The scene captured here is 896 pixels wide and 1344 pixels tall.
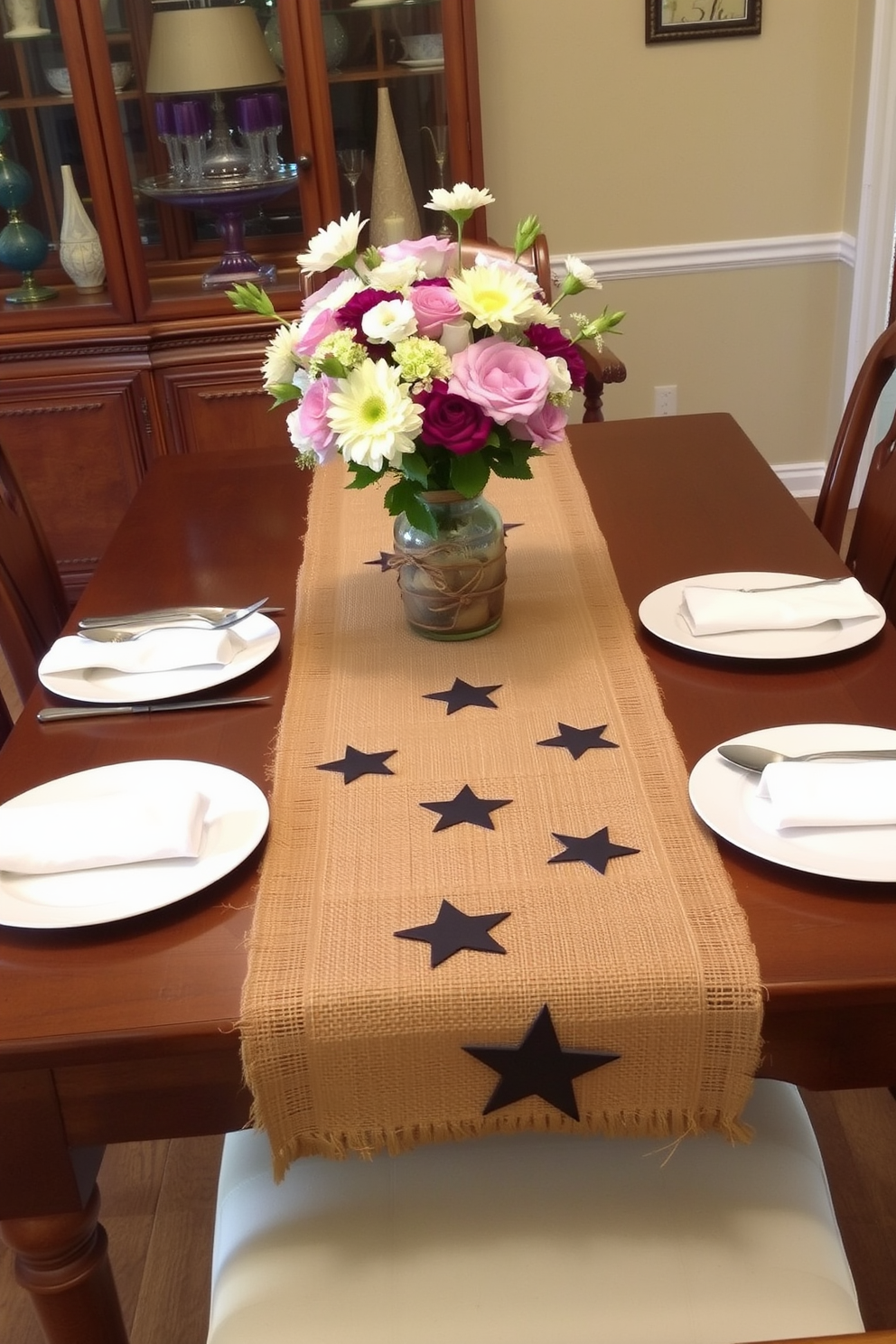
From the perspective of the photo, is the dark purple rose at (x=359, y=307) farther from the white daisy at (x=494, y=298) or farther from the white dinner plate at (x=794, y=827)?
the white dinner plate at (x=794, y=827)

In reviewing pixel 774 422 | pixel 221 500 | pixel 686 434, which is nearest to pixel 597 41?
pixel 774 422

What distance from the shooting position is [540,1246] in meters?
0.91

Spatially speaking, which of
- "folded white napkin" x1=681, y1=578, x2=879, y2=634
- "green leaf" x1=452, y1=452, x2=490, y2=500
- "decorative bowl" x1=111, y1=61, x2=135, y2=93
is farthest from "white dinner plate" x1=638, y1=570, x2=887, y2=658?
"decorative bowl" x1=111, y1=61, x2=135, y2=93

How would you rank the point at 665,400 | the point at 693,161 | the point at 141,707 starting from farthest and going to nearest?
the point at 665,400 → the point at 693,161 → the point at 141,707

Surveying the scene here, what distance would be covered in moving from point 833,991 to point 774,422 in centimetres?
283

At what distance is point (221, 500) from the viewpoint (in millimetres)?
1700

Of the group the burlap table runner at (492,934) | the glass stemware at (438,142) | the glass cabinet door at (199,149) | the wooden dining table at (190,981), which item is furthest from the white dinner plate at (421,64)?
the burlap table runner at (492,934)

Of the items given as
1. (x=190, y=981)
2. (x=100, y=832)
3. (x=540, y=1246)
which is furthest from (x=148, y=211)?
(x=540, y=1246)

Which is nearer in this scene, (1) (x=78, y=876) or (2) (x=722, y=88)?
(1) (x=78, y=876)

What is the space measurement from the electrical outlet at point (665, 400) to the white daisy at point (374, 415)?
236 cm

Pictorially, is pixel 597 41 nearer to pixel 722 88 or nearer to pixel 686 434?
pixel 722 88

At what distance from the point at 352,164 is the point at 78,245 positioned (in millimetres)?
654

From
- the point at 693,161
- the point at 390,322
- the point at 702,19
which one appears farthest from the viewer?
the point at 693,161

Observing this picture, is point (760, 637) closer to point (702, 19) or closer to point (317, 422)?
point (317, 422)
